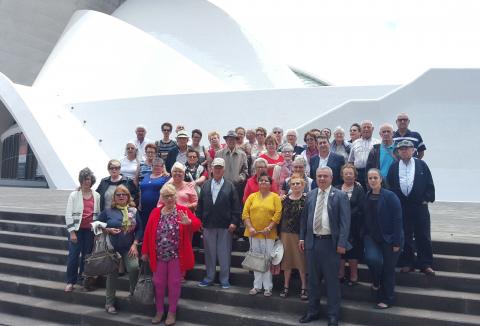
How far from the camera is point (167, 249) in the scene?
169 inches

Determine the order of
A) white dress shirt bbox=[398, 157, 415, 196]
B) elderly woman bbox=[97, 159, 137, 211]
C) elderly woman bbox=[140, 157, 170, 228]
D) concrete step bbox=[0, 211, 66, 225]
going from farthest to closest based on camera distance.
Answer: concrete step bbox=[0, 211, 66, 225] → elderly woman bbox=[140, 157, 170, 228] → elderly woman bbox=[97, 159, 137, 211] → white dress shirt bbox=[398, 157, 415, 196]

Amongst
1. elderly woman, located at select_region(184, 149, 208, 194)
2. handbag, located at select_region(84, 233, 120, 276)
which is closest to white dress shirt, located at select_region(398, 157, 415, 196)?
elderly woman, located at select_region(184, 149, 208, 194)

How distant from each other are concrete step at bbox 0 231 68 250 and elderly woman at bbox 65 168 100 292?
130 cm

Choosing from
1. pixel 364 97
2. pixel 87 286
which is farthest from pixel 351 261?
pixel 364 97

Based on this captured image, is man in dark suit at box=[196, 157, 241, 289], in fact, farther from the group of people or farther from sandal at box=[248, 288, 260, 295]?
sandal at box=[248, 288, 260, 295]

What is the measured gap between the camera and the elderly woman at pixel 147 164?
5.40m

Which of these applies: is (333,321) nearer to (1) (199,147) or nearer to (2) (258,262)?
(2) (258,262)

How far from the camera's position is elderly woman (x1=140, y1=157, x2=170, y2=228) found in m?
5.05

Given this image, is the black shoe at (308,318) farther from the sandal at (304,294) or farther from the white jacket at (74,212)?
the white jacket at (74,212)

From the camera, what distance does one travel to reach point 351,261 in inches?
172

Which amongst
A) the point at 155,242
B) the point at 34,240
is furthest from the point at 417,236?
the point at 34,240

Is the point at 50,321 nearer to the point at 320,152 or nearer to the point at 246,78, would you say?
the point at 320,152

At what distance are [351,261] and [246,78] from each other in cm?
1633

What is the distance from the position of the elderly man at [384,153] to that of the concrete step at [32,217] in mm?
4839
